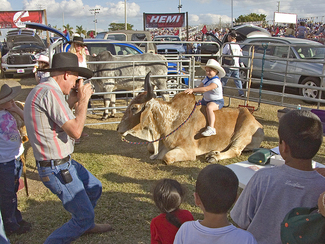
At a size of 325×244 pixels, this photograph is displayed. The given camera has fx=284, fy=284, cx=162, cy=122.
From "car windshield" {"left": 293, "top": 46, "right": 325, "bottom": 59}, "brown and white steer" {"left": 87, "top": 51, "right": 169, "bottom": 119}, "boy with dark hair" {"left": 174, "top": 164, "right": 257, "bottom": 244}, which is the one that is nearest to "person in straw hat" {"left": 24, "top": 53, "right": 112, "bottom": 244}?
"boy with dark hair" {"left": 174, "top": 164, "right": 257, "bottom": 244}

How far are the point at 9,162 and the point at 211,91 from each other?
361 centimetres

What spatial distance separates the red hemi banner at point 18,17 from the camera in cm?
2179

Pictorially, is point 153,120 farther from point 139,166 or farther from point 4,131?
point 4,131

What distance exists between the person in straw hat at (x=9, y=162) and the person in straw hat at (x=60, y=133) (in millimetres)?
818

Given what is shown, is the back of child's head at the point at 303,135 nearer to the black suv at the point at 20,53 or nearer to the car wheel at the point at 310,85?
the car wheel at the point at 310,85

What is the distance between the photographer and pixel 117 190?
14.1 feet

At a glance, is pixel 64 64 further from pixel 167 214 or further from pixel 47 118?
pixel 167 214

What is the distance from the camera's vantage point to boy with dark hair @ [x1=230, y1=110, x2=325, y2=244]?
165 cm

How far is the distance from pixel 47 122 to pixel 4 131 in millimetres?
1011

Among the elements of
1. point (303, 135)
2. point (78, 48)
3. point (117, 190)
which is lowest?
point (117, 190)

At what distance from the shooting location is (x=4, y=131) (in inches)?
127

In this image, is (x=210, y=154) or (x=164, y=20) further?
(x=164, y=20)

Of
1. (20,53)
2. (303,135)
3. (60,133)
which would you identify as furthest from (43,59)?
(20,53)

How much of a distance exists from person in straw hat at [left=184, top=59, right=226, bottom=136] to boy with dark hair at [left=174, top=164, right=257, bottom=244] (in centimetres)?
350
